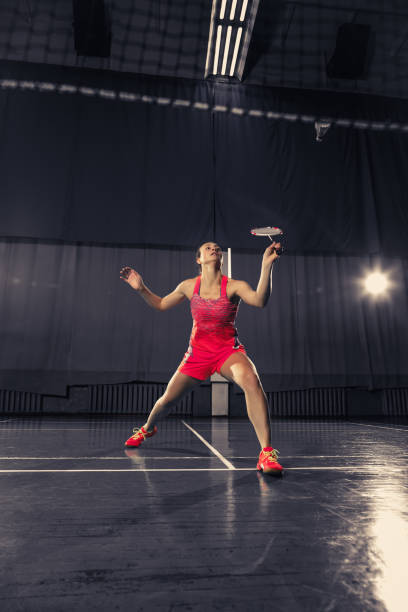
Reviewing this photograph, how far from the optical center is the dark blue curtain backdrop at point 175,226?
6105mm

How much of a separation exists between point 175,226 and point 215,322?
170 inches

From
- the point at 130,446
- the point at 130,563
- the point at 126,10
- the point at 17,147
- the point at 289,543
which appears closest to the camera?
the point at 130,563

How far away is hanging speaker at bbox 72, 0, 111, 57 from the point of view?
5.53 m

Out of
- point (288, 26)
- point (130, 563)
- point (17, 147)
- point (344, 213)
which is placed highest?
point (288, 26)

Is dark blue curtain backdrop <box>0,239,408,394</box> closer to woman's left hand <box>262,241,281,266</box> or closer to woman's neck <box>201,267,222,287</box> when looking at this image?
woman's neck <box>201,267,222,287</box>

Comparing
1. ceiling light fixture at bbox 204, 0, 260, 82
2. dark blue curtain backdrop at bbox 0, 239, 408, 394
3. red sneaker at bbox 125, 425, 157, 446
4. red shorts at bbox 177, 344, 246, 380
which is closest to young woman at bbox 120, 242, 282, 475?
red shorts at bbox 177, 344, 246, 380

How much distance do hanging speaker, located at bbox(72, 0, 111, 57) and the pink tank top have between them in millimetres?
5185

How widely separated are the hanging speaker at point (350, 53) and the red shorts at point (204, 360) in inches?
226

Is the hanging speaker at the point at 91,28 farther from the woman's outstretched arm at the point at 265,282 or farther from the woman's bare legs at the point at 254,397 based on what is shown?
the woman's bare legs at the point at 254,397

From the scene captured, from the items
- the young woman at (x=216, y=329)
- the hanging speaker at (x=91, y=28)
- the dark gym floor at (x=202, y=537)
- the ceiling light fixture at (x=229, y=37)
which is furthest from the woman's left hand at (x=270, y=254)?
the hanging speaker at (x=91, y=28)

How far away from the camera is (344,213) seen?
665 cm

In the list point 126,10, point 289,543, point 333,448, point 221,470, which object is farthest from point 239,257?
point 289,543

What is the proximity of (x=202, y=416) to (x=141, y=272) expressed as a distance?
227cm

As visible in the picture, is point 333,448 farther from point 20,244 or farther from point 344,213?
point 20,244
